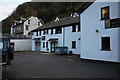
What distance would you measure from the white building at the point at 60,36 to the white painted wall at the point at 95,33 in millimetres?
6402

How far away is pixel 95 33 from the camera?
12836 millimetres

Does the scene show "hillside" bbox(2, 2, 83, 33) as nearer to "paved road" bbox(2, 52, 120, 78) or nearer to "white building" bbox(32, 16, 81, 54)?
"white building" bbox(32, 16, 81, 54)

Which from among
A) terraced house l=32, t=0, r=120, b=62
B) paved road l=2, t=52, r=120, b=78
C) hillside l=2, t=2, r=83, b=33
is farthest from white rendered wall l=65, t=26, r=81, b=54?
hillside l=2, t=2, r=83, b=33

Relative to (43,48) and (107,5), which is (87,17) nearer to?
(107,5)

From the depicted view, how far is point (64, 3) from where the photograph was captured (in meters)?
50.3

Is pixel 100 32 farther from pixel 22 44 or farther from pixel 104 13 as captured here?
pixel 22 44

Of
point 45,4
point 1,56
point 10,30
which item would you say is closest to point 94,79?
point 1,56

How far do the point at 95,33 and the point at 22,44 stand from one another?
25.0 meters

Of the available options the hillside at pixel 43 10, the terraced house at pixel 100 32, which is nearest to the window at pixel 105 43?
the terraced house at pixel 100 32

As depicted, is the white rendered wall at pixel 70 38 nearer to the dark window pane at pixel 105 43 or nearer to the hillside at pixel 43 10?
the dark window pane at pixel 105 43

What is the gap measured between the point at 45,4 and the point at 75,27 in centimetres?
3938

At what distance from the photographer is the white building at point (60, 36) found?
2106cm

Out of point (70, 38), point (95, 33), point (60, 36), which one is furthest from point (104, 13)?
point (60, 36)

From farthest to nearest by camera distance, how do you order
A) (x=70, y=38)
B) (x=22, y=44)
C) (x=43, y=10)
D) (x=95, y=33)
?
(x=43, y=10)
(x=22, y=44)
(x=70, y=38)
(x=95, y=33)
